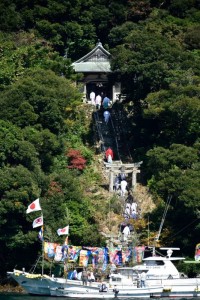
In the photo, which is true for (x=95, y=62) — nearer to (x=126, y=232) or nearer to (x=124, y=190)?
(x=124, y=190)

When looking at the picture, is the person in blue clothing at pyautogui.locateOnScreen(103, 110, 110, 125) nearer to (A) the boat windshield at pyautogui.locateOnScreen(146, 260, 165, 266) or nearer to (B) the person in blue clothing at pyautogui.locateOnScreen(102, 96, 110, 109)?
(B) the person in blue clothing at pyautogui.locateOnScreen(102, 96, 110, 109)

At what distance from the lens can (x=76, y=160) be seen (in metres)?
93.9

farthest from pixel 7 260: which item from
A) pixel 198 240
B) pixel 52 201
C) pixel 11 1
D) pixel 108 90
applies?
pixel 11 1

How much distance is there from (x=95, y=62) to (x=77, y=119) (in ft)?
31.8

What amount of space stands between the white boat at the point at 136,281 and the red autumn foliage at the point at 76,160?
13.7 m

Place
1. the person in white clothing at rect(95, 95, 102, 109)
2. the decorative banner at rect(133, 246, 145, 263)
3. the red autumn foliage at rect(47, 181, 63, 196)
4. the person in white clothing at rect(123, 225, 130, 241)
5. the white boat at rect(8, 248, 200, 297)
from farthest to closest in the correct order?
1. the person in white clothing at rect(95, 95, 102, 109)
2. the person in white clothing at rect(123, 225, 130, 241)
3. the red autumn foliage at rect(47, 181, 63, 196)
4. the decorative banner at rect(133, 246, 145, 263)
5. the white boat at rect(8, 248, 200, 297)

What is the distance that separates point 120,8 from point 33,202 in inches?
1554

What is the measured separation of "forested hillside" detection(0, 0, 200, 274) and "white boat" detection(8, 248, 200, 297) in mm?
2701

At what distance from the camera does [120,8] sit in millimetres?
117062

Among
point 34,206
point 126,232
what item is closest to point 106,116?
point 126,232

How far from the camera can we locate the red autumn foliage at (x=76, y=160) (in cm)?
9369

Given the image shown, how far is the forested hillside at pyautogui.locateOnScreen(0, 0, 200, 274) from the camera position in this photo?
84.5 meters

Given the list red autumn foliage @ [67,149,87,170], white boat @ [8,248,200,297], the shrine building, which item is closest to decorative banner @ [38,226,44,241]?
white boat @ [8,248,200,297]

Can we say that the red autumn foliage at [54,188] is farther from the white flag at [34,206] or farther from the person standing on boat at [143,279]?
the person standing on boat at [143,279]
